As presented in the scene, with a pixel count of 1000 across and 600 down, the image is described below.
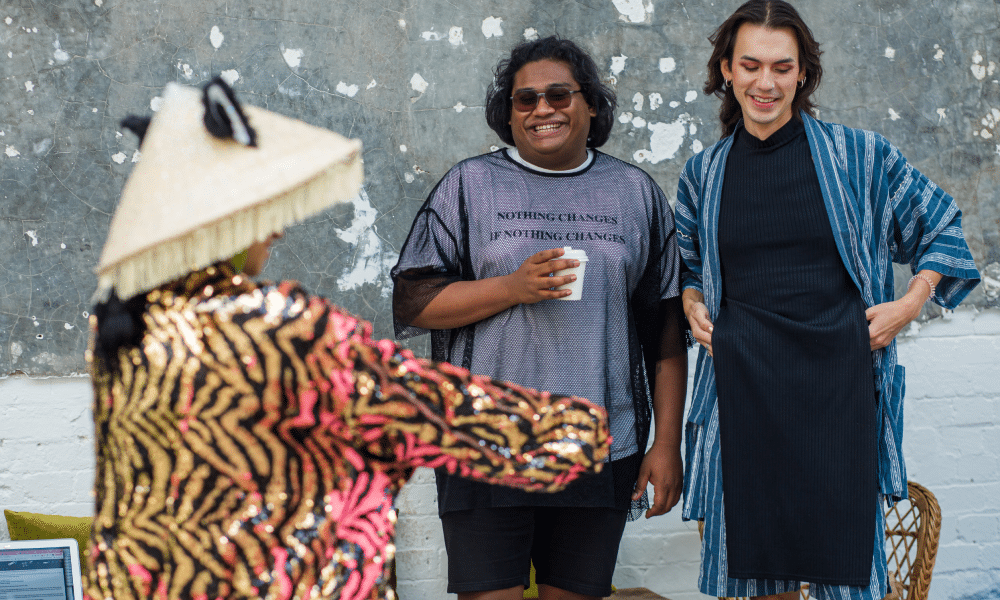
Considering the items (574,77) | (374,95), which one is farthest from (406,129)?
(574,77)

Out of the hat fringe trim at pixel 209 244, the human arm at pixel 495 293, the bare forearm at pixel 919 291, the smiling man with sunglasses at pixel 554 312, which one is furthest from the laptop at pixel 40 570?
the bare forearm at pixel 919 291

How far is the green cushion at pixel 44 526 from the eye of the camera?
2.67 meters

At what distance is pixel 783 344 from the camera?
1865mm

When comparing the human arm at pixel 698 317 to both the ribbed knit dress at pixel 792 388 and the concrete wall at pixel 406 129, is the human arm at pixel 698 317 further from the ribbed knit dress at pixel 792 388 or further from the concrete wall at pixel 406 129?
the concrete wall at pixel 406 129

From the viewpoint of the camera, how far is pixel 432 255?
194cm

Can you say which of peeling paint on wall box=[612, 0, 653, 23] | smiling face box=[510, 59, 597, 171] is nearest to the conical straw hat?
smiling face box=[510, 59, 597, 171]

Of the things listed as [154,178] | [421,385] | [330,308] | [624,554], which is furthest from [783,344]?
[624,554]

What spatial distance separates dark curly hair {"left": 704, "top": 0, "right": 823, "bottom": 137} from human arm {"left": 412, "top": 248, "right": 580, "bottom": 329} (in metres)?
0.69

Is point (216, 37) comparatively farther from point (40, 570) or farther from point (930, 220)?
point (930, 220)

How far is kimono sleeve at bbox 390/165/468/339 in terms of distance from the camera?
1934mm

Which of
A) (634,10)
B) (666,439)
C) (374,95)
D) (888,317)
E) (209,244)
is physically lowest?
(666,439)

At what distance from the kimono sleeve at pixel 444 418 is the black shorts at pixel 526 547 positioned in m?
0.71

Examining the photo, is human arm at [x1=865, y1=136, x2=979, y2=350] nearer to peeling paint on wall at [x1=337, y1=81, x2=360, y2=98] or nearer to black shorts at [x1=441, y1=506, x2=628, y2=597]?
black shorts at [x1=441, y1=506, x2=628, y2=597]

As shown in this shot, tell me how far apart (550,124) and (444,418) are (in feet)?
3.32
